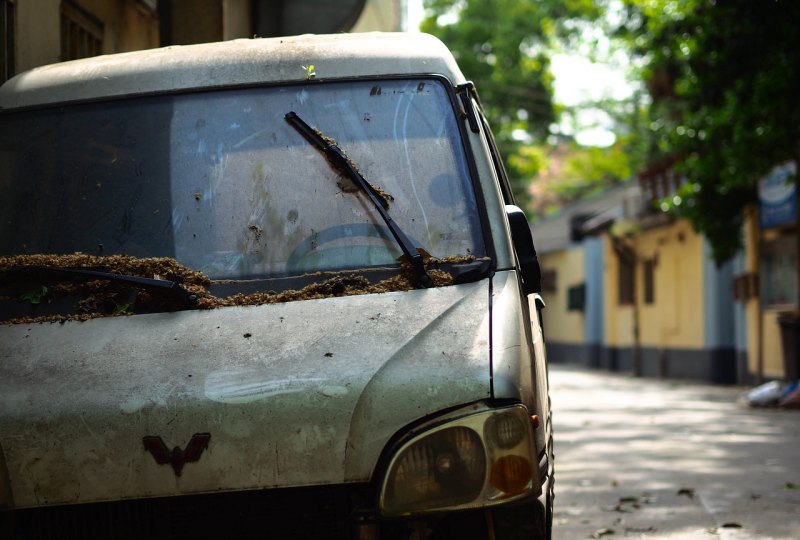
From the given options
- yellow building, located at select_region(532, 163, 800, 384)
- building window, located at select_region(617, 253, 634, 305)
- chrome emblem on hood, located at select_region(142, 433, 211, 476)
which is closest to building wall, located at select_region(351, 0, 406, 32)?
yellow building, located at select_region(532, 163, 800, 384)

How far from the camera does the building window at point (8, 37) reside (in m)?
7.18

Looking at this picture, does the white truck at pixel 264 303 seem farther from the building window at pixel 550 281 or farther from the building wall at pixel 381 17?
the building window at pixel 550 281

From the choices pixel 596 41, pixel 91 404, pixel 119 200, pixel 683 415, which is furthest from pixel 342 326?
pixel 596 41

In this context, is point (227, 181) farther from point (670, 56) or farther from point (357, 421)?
point (670, 56)

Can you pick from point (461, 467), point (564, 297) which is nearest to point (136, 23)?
point (461, 467)

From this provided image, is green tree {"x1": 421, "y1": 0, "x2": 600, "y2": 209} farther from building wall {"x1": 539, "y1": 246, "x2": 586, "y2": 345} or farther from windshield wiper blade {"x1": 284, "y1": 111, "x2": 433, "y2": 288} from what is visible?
windshield wiper blade {"x1": 284, "y1": 111, "x2": 433, "y2": 288}

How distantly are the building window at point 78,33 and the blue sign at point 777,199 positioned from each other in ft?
47.9

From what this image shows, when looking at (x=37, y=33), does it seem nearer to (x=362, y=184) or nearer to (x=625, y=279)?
(x=362, y=184)

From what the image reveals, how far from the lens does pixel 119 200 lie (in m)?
4.29

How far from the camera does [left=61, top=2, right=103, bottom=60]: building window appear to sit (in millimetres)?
8492

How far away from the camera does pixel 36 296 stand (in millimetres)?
4008

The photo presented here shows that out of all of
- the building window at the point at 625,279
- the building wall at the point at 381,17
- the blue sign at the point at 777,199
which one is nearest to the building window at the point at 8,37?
the building wall at the point at 381,17

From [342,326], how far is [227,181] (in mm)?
816

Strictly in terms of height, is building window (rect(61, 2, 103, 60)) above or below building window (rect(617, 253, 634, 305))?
above
